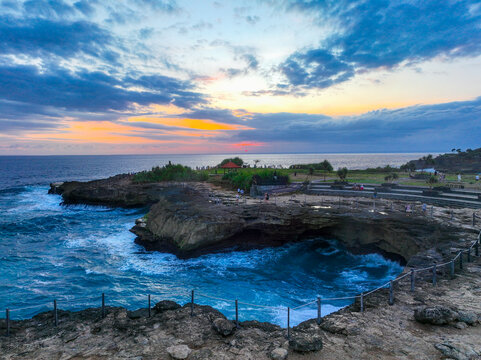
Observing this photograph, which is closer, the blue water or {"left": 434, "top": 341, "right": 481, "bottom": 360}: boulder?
{"left": 434, "top": 341, "right": 481, "bottom": 360}: boulder

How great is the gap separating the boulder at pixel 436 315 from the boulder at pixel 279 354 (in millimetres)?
4731

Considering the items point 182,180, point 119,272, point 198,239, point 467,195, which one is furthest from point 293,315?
point 182,180

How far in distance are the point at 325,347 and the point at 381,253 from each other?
16.2m

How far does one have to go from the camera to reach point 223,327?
8594 millimetres

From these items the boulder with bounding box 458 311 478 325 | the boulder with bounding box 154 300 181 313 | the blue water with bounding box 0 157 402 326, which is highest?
the boulder with bounding box 458 311 478 325

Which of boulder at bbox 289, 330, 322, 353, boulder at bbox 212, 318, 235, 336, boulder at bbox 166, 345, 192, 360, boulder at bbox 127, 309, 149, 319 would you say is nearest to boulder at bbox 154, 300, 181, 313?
boulder at bbox 127, 309, 149, 319

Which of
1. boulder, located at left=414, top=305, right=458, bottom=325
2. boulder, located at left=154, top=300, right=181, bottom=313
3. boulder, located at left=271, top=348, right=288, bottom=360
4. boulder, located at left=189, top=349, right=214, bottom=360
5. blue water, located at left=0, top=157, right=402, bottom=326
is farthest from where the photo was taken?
blue water, located at left=0, top=157, right=402, bottom=326

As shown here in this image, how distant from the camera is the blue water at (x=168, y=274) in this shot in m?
14.9

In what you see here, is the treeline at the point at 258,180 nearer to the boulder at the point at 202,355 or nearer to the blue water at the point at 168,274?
the blue water at the point at 168,274

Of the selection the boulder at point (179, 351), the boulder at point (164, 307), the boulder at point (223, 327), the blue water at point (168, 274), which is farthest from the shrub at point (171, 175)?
the boulder at point (179, 351)

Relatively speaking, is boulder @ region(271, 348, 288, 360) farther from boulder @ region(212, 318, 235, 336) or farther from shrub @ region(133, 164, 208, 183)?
shrub @ region(133, 164, 208, 183)

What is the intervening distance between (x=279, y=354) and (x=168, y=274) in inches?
509

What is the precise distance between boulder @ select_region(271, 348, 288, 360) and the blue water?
585 centimetres

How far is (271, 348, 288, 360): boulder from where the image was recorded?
7.02m
